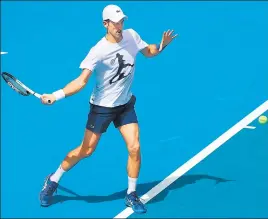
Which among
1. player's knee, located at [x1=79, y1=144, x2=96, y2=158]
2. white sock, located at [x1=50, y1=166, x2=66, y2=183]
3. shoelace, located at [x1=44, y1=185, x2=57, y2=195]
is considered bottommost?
shoelace, located at [x1=44, y1=185, x2=57, y2=195]

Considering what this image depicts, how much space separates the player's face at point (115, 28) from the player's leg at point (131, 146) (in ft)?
3.32

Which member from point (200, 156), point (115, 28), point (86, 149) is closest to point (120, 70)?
point (115, 28)

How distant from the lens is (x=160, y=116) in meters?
11.6

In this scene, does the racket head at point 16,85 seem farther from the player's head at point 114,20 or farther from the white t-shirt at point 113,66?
the player's head at point 114,20

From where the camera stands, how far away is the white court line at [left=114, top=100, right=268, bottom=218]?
9.11 metres

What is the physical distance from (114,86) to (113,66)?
0.29 metres

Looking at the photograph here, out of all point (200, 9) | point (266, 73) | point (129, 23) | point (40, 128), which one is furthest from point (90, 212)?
point (200, 9)

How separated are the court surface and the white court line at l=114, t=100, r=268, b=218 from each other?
0.12ft

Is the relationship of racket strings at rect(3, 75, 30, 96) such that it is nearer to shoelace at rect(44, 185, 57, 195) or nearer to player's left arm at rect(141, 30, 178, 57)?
shoelace at rect(44, 185, 57, 195)

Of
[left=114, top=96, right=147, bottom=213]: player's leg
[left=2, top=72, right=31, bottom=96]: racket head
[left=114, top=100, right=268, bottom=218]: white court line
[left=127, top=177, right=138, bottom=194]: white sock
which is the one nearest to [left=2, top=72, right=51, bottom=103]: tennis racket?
[left=2, top=72, right=31, bottom=96]: racket head

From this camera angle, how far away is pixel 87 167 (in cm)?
1013

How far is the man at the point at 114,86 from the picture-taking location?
8.02 metres

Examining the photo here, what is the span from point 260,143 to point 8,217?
4131 millimetres

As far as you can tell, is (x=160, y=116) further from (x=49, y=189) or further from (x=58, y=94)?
(x=58, y=94)
